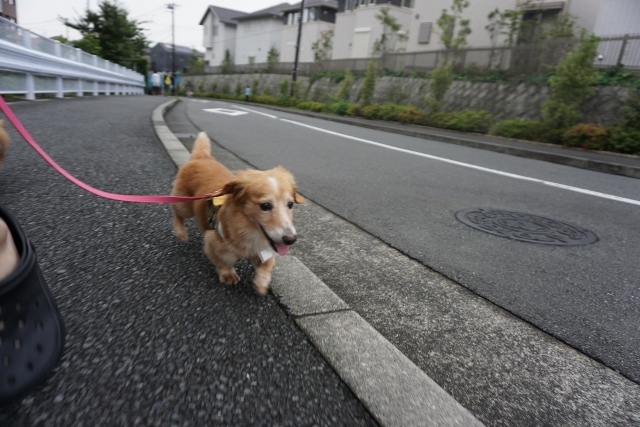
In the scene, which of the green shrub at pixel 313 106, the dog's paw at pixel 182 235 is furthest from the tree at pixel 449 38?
the dog's paw at pixel 182 235

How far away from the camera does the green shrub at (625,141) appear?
29.5 ft

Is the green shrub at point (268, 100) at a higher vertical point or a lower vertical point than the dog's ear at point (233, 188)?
higher

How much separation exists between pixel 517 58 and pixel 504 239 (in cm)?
1599

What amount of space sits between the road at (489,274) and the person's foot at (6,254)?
4.47 feet

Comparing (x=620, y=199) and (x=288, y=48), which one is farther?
(x=288, y=48)

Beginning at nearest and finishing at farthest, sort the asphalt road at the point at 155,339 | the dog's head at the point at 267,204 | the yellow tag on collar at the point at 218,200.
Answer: the asphalt road at the point at 155,339 < the dog's head at the point at 267,204 < the yellow tag on collar at the point at 218,200

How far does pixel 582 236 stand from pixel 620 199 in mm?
2160

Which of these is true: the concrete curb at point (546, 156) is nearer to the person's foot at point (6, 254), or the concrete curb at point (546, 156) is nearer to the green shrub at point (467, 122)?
the green shrub at point (467, 122)

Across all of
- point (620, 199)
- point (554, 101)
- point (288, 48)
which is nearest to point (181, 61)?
point (288, 48)

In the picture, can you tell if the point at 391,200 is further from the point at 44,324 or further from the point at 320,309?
the point at 44,324

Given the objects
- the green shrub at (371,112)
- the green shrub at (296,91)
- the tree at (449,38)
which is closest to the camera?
the tree at (449,38)

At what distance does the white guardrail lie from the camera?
7.25 meters

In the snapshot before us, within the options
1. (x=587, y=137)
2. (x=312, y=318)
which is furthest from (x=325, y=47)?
(x=312, y=318)

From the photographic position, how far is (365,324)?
1633 millimetres
